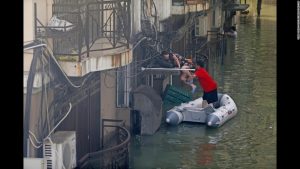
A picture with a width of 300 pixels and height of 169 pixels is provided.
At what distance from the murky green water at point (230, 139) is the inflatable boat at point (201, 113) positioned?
140 mm

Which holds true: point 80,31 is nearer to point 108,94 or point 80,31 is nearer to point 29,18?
point 29,18

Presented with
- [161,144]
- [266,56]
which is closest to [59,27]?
[161,144]

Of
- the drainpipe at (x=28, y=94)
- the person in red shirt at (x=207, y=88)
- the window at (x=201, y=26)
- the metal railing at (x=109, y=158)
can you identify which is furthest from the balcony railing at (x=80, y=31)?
the window at (x=201, y=26)

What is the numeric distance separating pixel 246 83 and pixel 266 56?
4.99m

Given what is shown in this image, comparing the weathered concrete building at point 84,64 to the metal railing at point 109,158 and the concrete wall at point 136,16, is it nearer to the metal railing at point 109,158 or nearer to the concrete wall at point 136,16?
the concrete wall at point 136,16

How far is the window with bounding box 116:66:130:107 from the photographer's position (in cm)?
1345

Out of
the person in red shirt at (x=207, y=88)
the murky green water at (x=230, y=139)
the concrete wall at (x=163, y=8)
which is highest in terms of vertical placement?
the concrete wall at (x=163, y=8)

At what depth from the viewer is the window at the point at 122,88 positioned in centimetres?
1345

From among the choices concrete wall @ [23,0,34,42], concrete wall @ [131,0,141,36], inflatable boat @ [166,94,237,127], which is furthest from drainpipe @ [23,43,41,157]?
inflatable boat @ [166,94,237,127]

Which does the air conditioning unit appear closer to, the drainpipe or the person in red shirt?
the drainpipe

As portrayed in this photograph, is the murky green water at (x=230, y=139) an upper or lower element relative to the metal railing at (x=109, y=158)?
lower

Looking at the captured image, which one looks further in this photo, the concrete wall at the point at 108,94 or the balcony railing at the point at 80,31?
the concrete wall at the point at 108,94

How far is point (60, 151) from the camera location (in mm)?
7836
